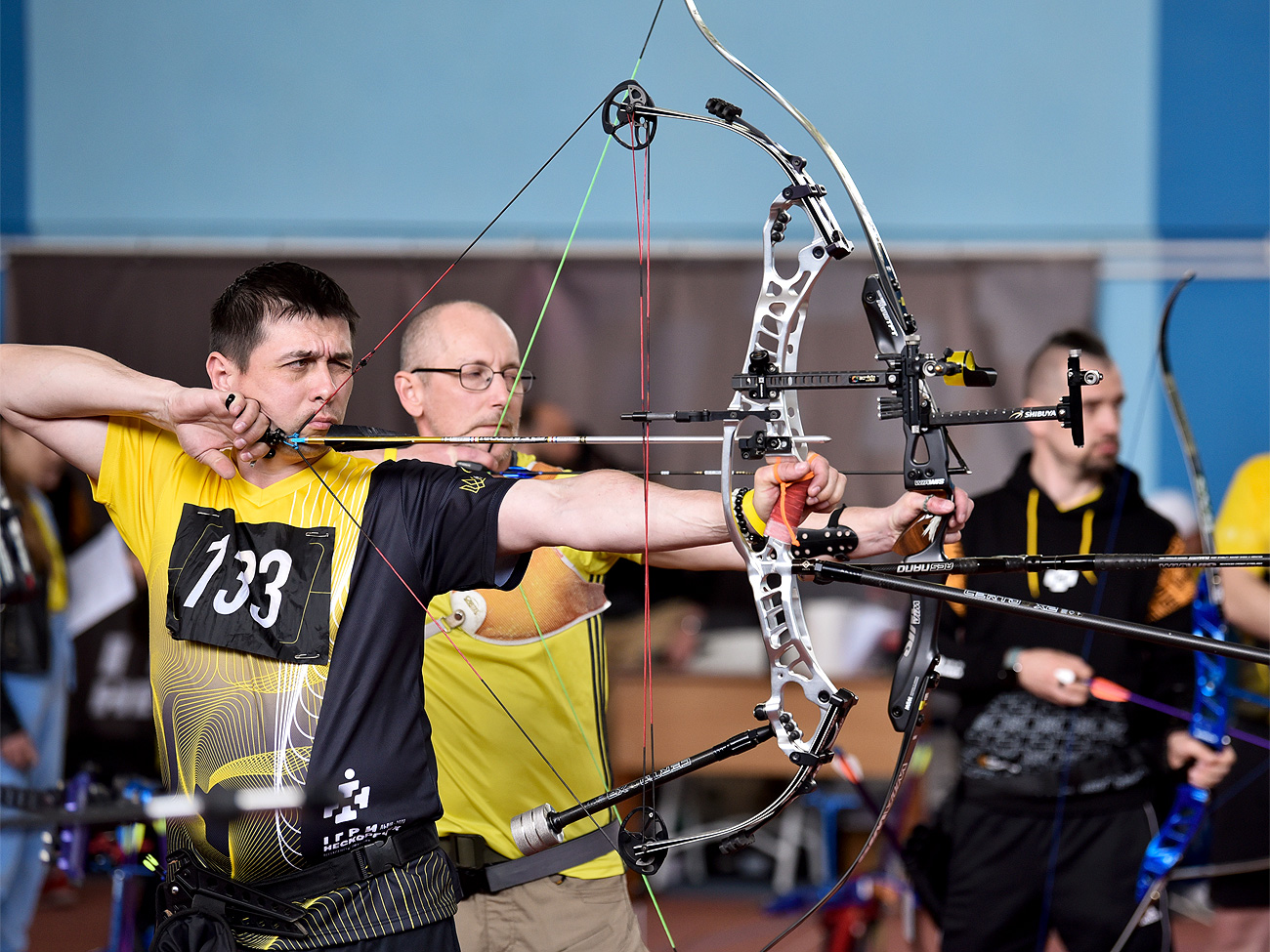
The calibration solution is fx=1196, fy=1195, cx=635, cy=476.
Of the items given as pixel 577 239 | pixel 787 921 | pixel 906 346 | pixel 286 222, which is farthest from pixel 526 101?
pixel 906 346

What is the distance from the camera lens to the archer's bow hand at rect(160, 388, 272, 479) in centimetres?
135

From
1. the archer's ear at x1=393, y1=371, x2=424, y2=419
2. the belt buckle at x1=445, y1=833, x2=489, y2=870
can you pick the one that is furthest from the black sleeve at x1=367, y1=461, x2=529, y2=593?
the archer's ear at x1=393, y1=371, x2=424, y2=419

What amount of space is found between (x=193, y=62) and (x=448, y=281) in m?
1.35

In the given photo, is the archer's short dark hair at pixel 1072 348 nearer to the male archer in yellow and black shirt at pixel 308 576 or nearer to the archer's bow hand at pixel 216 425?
the male archer in yellow and black shirt at pixel 308 576

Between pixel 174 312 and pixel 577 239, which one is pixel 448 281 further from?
pixel 174 312

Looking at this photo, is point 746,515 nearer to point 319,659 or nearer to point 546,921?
point 319,659

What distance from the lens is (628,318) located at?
399 cm

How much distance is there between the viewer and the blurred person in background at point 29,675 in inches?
125

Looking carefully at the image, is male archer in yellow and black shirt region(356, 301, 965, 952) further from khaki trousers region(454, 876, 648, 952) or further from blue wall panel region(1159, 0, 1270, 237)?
blue wall panel region(1159, 0, 1270, 237)

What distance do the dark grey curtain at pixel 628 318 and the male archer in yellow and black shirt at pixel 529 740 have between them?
1910 mm

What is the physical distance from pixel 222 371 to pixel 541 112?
10.1 feet

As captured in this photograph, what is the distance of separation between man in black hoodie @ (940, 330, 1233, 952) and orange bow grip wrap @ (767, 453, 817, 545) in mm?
1144

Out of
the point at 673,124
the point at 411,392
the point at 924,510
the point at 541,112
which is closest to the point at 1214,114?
the point at 673,124

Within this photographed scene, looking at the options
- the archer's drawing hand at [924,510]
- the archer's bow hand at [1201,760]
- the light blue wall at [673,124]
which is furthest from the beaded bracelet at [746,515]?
the light blue wall at [673,124]
